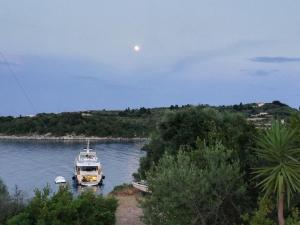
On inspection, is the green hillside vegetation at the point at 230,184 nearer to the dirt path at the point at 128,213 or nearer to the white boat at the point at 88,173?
the dirt path at the point at 128,213

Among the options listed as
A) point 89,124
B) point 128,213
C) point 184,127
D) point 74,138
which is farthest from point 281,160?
point 89,124

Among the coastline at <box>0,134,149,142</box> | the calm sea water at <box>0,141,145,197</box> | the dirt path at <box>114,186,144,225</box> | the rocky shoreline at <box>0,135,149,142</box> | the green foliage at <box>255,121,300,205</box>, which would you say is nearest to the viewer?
the green foliage at <box>255,121,300,205</box>

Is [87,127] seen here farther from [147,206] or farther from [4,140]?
[147,206]

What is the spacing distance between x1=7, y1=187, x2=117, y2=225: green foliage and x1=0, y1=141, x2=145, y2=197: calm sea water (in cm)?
2786

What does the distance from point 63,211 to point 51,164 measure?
70446mm

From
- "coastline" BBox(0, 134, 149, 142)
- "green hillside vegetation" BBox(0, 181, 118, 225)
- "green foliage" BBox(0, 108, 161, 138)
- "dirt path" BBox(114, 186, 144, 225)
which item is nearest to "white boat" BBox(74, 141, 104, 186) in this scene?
"dirt path" BBox(114, 186, 144, 225)

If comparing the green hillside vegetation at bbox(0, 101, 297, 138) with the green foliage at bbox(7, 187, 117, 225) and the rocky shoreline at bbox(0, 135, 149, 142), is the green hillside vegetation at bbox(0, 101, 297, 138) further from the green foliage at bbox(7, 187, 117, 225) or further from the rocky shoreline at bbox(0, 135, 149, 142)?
the green foliage at bbox(7, 187, 117, 225)

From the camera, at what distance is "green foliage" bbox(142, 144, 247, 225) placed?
58.5 ft

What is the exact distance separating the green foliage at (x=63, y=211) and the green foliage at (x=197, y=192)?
11.1 feet

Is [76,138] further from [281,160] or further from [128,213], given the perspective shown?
[281,160]

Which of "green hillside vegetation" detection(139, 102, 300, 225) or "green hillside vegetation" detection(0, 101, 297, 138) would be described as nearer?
"green hillside vegetation" detection(139, 102, 300, 225)

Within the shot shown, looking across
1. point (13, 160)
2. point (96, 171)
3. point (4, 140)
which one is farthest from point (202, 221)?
point (4, 140)

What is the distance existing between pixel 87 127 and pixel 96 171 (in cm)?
8612

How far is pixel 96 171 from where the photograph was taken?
235ft
